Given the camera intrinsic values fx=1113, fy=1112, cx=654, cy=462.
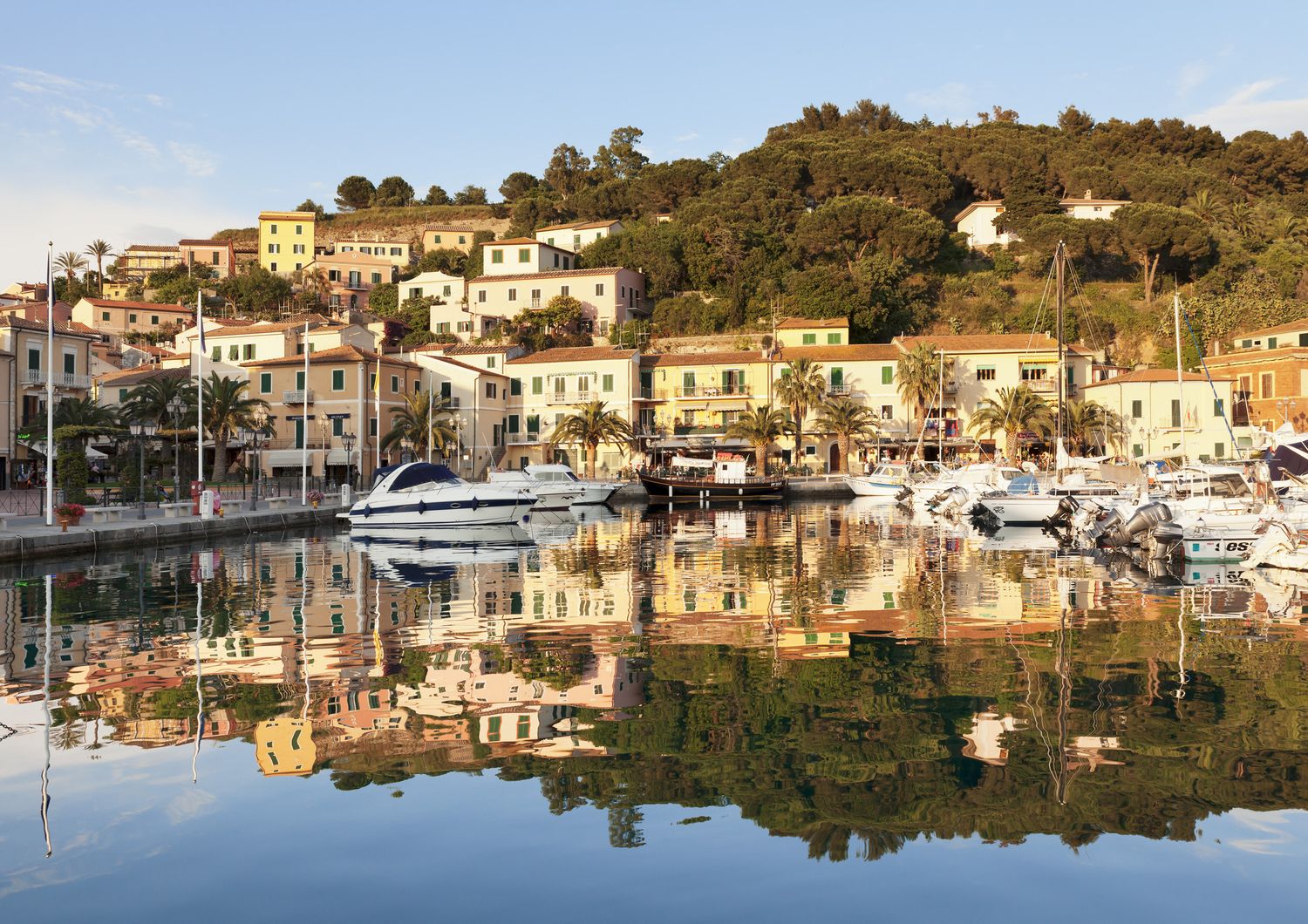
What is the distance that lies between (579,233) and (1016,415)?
146 ft

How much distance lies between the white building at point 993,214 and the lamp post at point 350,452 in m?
59.4

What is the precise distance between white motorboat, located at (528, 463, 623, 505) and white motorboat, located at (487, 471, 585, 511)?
87mm

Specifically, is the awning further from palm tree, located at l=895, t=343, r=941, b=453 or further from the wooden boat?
palm tree, located at l=895, t=343, r=941, b=453

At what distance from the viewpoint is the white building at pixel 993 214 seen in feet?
312

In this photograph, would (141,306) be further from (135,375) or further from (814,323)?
(814,323)

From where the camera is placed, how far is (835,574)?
26062mm

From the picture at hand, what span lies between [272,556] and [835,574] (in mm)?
15934

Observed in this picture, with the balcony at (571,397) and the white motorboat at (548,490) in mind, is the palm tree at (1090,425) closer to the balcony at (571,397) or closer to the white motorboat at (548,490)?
the balcony at (571,397)

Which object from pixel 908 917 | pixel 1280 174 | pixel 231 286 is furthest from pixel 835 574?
pixel 1280 174

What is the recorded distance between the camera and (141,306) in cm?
9756

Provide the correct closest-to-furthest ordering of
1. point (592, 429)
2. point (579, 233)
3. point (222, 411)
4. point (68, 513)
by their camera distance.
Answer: point (68, 513) → point (222, 411) → point (592, 429) → point (579, 233)

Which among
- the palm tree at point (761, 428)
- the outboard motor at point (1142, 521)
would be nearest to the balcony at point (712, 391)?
the palm tree at point (761, 428)

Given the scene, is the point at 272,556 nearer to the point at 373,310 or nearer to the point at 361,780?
the point at 361,780

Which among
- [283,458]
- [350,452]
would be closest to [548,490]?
[350,452]
